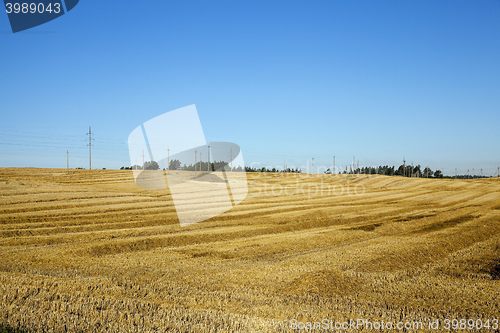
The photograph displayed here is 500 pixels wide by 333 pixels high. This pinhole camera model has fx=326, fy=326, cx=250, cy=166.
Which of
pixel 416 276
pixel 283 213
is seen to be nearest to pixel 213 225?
pixel 283 213

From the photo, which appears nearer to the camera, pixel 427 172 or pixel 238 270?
pixel 238 270

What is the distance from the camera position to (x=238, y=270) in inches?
374

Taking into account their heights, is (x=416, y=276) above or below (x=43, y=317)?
below

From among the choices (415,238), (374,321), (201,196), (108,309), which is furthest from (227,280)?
(201,196)

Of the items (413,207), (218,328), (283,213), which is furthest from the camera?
(413,207)

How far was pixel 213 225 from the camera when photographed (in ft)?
60.5

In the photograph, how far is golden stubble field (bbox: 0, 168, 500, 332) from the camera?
5.66 m

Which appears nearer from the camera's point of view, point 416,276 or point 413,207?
point 416,276

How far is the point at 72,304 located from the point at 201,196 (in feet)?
87.5

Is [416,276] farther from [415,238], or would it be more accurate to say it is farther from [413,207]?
[413,207]

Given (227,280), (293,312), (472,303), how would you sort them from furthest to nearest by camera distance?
(227,280) < (472,303) < (293,312)

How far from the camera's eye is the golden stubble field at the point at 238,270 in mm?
5660

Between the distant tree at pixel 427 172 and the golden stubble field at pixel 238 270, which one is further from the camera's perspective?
the distant tree at pixel 427 172

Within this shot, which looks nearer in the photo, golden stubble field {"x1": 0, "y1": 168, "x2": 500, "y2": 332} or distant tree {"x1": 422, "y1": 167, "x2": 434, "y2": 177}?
golden stubble field {"x1": 0, "y1": 168, "x2": 500, "y2": 332}
